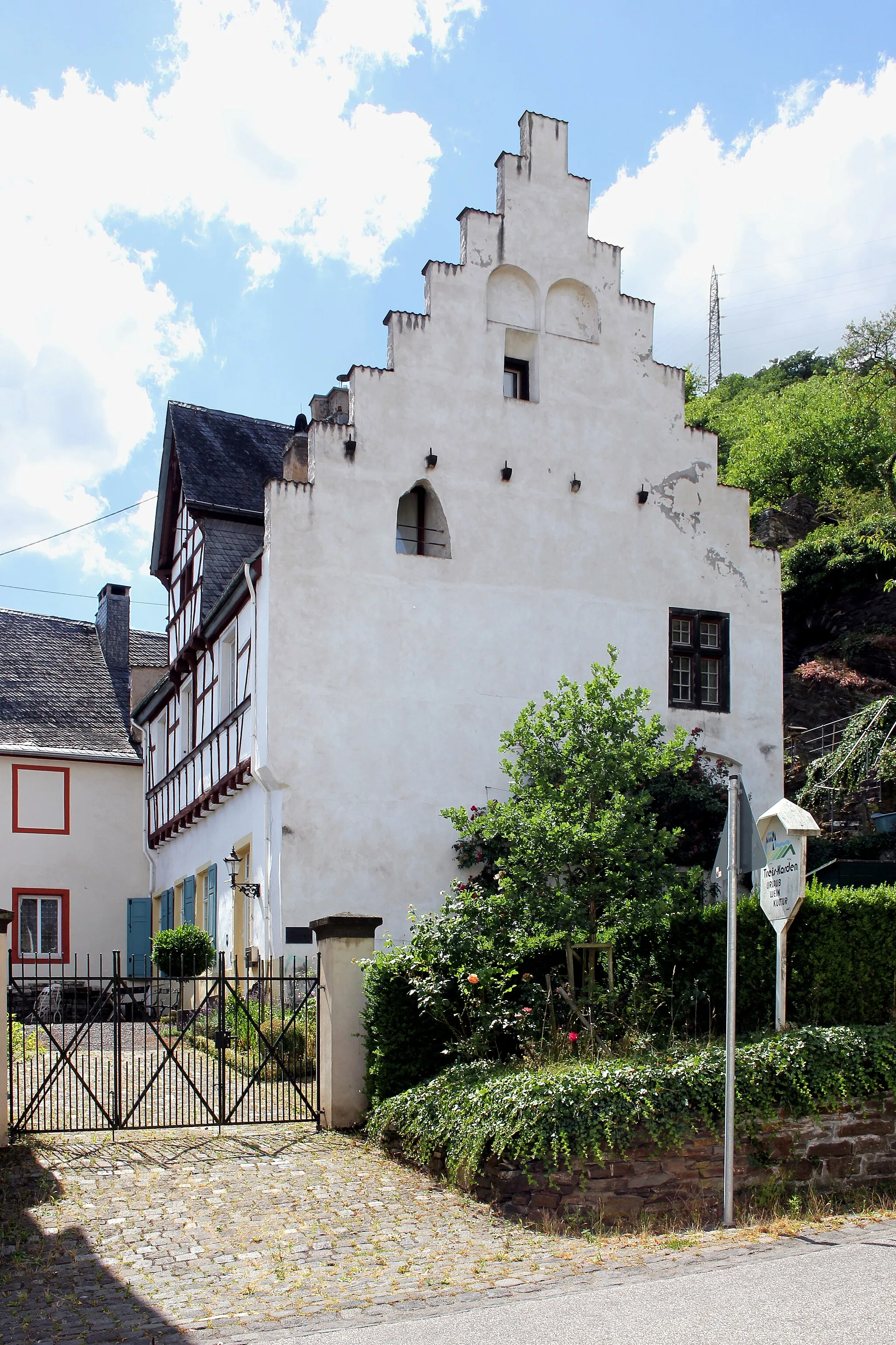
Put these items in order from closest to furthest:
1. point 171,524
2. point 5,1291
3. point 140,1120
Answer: point 5,1291, point 140,1120, point 171,524

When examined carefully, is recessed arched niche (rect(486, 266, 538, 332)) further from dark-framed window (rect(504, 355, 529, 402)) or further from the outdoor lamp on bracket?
the outdoor lamp on bracket

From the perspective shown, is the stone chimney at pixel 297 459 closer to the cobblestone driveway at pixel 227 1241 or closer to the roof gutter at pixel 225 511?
the roof gutter at pixel 225 511

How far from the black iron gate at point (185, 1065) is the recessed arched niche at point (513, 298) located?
34.0ft

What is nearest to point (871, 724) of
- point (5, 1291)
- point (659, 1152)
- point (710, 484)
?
point (710, 484)

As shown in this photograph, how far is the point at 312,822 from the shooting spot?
59.8 ft

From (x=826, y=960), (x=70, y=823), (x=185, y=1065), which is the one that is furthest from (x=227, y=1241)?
(x=70, y=823)

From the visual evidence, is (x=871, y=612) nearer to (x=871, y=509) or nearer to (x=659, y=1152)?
(x=871, y=509)

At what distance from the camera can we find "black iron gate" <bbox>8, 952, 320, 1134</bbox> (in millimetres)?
12359

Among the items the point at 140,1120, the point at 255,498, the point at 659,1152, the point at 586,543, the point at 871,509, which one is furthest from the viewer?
the point at 871,509

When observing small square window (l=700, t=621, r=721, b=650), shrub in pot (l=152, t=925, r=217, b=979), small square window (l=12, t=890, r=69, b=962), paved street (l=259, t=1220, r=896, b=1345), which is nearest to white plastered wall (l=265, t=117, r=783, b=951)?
small square window (l=700, t=621, r=721, b=650)

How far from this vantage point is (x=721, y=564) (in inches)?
865

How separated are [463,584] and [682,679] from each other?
4130 millimetres

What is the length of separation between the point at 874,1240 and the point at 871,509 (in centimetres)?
3198

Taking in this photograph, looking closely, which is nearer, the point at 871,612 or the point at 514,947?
the point at 514,947
